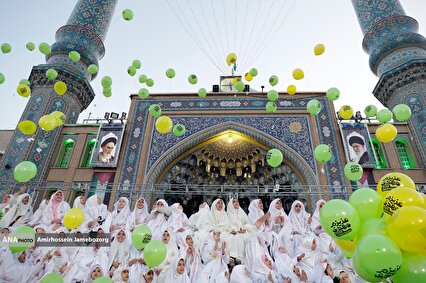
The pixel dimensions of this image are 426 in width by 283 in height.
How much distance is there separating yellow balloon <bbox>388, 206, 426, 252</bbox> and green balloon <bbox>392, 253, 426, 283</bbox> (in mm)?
57

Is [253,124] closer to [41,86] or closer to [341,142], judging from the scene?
[341,142]

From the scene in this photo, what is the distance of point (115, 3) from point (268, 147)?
8.49 m

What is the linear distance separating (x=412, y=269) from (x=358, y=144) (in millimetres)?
6450

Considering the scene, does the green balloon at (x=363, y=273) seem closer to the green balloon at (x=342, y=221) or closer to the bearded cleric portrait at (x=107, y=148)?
the green balloon at (x=342, y=221)

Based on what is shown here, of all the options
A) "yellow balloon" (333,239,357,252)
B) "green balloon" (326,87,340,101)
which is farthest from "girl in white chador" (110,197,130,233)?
"green balloon" (326,87,340,101)

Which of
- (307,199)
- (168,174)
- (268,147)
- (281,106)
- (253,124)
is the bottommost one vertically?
(307,199)

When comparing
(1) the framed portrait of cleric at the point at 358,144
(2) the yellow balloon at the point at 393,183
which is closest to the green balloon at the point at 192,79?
(1) the framed portrait of cleric at the point at 358,144

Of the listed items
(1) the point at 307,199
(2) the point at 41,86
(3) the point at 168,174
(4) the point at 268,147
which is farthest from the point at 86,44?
(1) the point at 307,199

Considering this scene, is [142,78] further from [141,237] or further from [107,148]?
[141,237]

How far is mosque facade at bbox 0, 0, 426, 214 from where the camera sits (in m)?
7.74

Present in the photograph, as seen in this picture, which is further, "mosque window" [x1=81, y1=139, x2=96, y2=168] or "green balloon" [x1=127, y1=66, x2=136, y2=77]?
"mosque window" [x1=81, y1=139, x2=96, y2=168]

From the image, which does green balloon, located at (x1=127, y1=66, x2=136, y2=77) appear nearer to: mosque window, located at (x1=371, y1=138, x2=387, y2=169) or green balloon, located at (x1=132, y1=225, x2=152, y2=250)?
green balloon, located at (x1=132, y1=225, x2=152, y2=250)

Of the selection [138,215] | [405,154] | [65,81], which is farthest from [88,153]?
[405,154]

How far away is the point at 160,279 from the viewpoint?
3861mm
